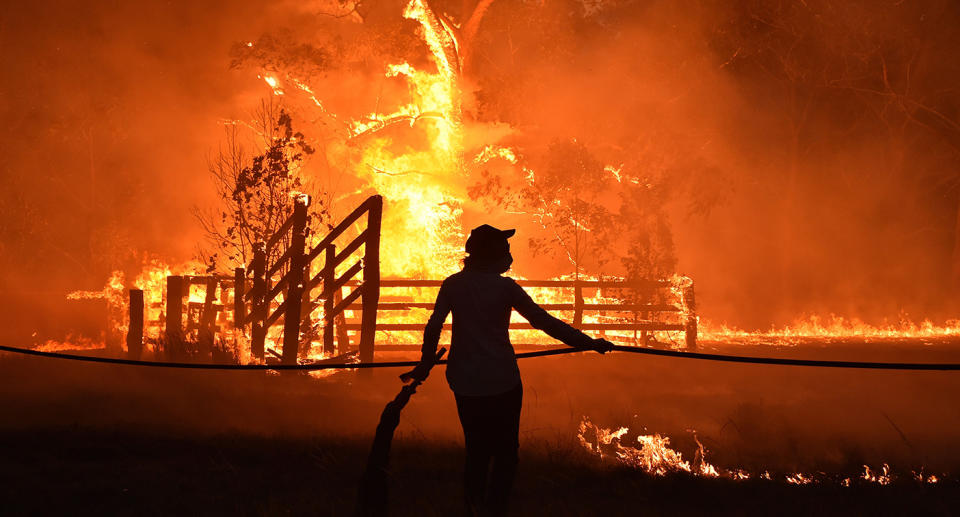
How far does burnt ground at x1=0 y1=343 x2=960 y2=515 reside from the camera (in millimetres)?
7559

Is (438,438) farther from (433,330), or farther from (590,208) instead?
(590,208)

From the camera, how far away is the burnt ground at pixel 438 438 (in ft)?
24.8

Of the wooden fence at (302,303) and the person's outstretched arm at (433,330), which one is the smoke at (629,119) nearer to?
the wooden fence at (302,303)

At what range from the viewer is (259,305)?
53.4 feet

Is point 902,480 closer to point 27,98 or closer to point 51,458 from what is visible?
point 51,458

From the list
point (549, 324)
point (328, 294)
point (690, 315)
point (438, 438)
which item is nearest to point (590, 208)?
point (690, 315)

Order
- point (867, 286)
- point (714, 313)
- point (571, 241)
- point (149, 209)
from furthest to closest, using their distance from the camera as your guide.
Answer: point (149, 209)
point (867, 286)
point (714, 313)
point (571, 241)

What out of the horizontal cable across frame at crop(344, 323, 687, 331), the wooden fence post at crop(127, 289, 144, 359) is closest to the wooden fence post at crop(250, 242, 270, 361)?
the wooden fence post at crop(127, 289, 144, 359)

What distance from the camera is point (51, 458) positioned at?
347 inches

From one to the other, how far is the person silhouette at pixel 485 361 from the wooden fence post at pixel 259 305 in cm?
Result: 1026

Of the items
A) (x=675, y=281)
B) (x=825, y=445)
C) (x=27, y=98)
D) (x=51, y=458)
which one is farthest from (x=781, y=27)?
(x=27, y=98)

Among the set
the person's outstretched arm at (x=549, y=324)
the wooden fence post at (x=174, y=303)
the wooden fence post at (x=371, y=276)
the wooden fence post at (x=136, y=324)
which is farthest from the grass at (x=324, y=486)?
the wooden fence post at (x=174, y=303)

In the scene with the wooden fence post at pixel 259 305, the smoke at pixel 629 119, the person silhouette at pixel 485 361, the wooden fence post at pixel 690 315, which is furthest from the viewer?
the smoke at pixel 629 119

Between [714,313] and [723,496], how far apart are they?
29.0m
